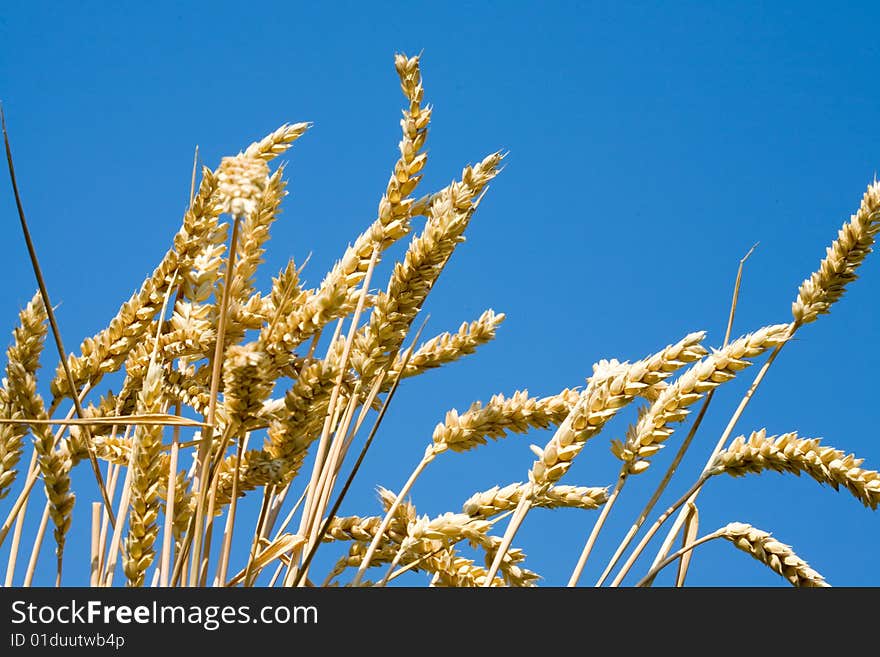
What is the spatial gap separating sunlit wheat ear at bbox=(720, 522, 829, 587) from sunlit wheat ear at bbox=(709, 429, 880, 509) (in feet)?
0.36

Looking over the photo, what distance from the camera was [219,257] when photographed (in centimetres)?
138

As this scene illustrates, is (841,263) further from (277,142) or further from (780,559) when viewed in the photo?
(277,142)

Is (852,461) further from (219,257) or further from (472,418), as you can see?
(219,257)

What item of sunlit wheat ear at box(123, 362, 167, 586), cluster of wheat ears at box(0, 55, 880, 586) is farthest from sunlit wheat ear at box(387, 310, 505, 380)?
sunlit wheat ear at box(123, 362, 167, 586)

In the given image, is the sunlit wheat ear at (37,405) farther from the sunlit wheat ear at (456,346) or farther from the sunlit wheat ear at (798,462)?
the sunlit wheat ear at (798,462)

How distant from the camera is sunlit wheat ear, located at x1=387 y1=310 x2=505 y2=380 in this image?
1.43 metres

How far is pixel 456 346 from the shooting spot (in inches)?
57.2

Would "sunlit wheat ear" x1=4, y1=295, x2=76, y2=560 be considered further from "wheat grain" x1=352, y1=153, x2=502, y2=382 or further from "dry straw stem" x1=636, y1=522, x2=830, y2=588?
"dry straw stem" x1=636, y1=522, x2=830, y2=588

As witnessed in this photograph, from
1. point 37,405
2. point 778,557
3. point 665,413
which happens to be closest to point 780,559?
point 778,557

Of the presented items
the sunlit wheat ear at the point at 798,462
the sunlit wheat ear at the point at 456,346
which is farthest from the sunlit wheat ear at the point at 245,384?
the sunlit wheat ear at the point at 798,462
